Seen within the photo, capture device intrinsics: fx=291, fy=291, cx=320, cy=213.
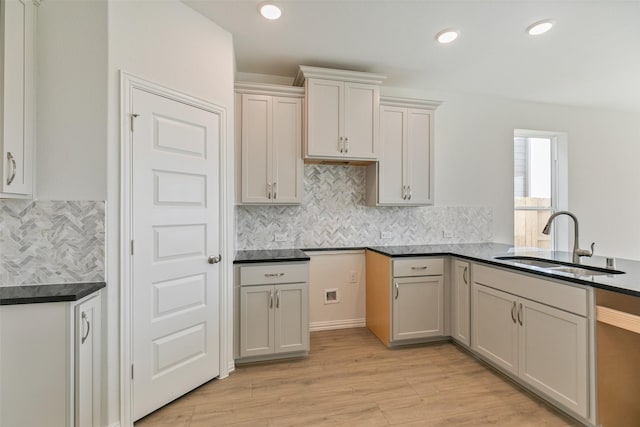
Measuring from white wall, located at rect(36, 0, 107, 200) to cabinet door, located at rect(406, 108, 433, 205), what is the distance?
2.64 metres

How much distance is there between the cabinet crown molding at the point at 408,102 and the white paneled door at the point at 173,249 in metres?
1.73

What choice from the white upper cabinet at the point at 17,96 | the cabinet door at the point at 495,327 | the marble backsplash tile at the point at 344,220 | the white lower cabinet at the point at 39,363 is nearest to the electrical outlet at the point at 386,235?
the marble backsplash tile at the point at 344,220

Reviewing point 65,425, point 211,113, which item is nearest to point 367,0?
point 211,113

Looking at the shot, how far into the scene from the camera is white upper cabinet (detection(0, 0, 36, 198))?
1.42m

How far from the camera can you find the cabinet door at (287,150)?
2.79 meters

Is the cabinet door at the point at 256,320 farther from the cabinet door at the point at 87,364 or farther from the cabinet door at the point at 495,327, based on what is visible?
the cabinet door at the point at 495,327

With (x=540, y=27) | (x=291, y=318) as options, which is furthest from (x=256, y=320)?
(x=540, y=27)

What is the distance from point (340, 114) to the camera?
9.25 feet

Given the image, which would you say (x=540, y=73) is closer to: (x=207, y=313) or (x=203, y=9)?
(x=203, y=9)

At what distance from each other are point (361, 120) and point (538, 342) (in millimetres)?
2276

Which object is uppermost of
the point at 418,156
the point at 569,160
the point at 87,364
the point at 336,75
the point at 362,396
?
the point at 336,75

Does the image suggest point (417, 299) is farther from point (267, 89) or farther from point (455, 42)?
point (267, 89)

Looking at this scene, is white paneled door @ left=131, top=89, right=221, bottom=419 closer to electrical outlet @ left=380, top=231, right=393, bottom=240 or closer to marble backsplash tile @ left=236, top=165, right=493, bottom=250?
marble backsplash tile @ left=236, top=165, right=493, bottom=250

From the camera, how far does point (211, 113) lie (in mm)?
2229
